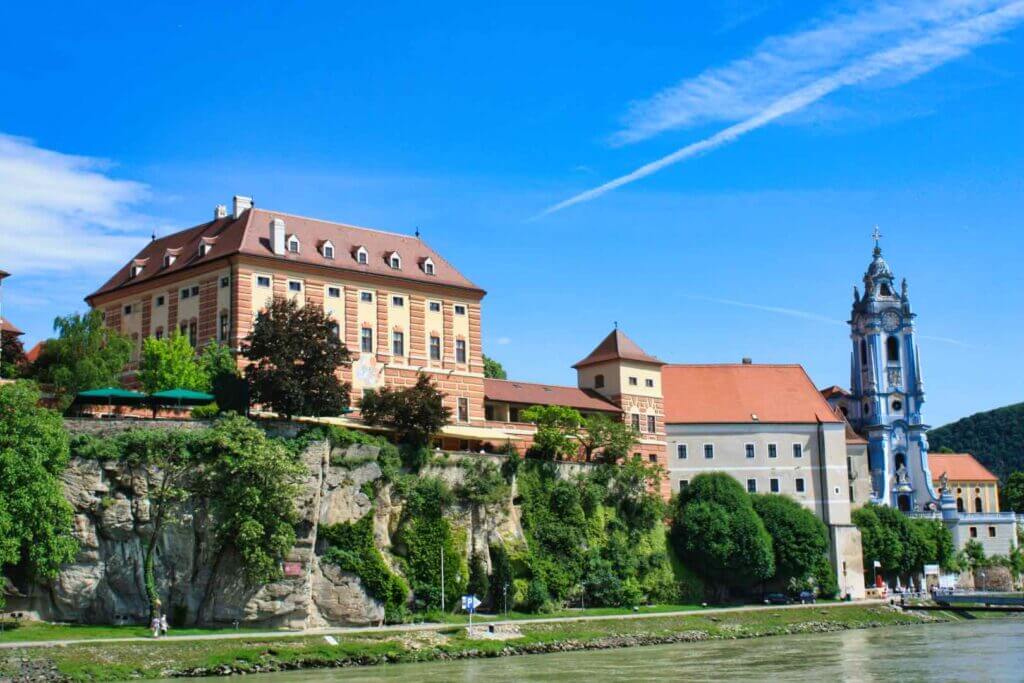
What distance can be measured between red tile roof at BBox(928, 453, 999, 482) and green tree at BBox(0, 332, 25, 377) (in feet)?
352

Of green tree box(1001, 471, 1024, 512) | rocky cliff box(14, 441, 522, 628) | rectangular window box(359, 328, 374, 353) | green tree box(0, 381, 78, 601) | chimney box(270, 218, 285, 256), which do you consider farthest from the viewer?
green tree box(1001, 471, 1024, 512)

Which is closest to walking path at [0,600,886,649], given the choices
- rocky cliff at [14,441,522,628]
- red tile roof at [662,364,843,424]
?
rocky cliff at [14,441,522,628]

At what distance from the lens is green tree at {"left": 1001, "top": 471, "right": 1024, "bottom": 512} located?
153 metres

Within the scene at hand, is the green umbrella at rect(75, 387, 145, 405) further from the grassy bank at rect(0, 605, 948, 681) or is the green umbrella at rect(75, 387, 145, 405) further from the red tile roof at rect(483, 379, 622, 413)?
the red tile roof at rect(483, 379, 622, 413)

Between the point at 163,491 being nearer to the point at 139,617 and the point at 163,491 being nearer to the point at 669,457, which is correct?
the point at 139,617

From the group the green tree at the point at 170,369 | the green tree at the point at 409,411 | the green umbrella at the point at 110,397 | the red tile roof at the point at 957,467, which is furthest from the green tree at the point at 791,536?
the red tile roof at the point at 957,467

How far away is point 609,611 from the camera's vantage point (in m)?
75.2

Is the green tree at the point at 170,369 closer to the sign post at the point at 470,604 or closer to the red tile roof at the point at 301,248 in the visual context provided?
the red tile roof at the point at 301,248

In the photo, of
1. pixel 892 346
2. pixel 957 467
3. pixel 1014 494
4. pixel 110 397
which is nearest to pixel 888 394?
pixel 892 346

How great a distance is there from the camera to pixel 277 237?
248ft

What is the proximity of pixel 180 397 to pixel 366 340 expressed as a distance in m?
16.4

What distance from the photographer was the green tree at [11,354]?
70.9 meters

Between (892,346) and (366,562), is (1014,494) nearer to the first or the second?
(892,346)

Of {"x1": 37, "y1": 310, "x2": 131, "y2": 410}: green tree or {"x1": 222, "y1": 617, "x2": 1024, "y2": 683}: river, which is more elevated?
{"x1": 37, "y1": 310, "x2": 131, "y2": 410}: green tree
